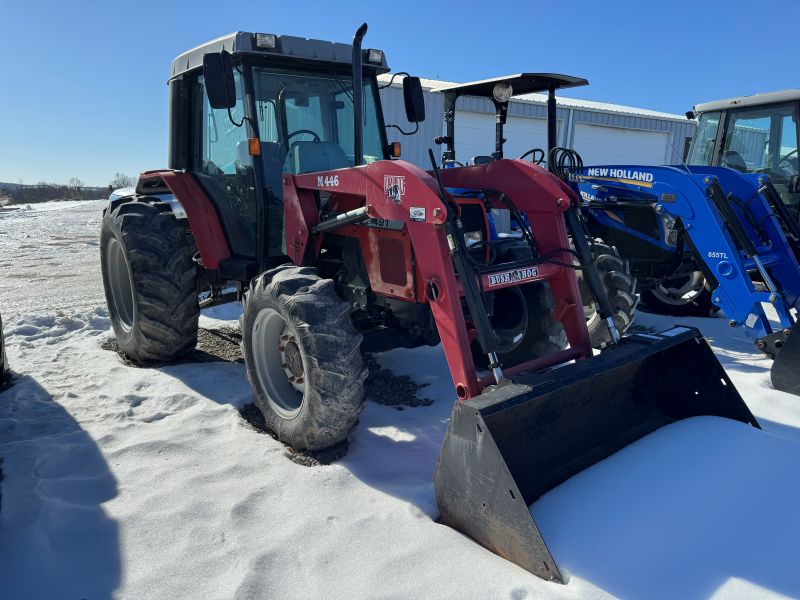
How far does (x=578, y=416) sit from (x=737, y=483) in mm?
791

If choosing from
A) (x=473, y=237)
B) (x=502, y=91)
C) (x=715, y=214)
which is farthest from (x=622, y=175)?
(x=473, y=237)

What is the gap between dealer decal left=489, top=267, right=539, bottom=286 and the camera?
3.29 metres

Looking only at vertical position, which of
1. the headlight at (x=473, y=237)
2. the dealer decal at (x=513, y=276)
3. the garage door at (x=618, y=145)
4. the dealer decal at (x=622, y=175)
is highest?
the garage door at (x=618, y=145)

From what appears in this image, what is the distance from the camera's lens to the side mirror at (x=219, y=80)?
11.6 feet

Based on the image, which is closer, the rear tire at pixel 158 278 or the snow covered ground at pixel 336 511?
the snow covered ground at pixel 336 511

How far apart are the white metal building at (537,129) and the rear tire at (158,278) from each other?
8.21m

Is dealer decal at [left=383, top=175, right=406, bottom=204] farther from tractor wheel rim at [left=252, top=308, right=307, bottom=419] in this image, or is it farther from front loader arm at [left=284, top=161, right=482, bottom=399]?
tractor wheel rim at [left=252, top=308, right=307, bottom=419]

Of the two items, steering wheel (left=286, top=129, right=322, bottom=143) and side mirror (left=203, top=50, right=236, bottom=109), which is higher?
Result: side mirror (left=203, top=50, right=236, bottom=109)

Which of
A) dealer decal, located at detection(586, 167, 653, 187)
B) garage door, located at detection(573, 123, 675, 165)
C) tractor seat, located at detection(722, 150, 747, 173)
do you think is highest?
garage door, located at detection(573, 123, 675, 165)

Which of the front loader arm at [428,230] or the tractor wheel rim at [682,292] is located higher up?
the front loader arm at [428,230]

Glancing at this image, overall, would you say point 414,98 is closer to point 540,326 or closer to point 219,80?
point 219,80

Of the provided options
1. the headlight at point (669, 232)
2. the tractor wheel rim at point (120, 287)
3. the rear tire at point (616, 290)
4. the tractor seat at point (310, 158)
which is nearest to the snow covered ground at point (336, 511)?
the tractor wheel rim at point (120, 287)

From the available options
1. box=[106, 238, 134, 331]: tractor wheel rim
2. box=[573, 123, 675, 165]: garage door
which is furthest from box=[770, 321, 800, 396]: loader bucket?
box=[573, 123, 675, 165]: garage door

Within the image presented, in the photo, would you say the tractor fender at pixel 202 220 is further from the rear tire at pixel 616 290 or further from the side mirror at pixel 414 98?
the rear tire at pixel 616 290
